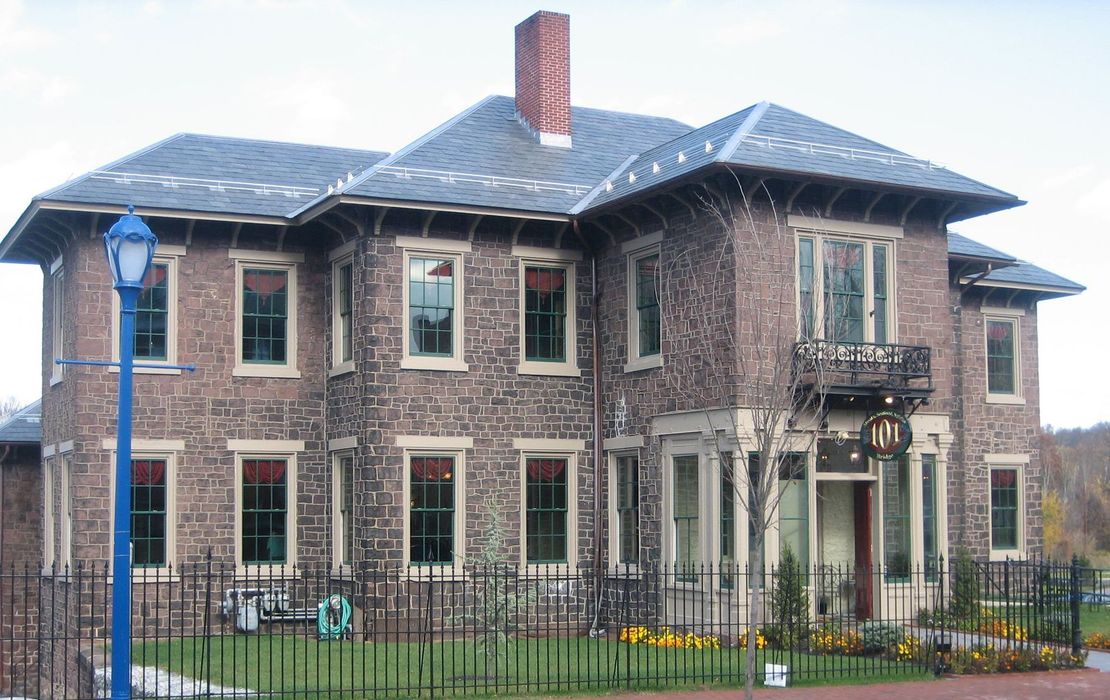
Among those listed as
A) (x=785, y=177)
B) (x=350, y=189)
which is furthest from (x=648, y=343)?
(x=350, y=189)

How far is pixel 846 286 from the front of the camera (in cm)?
2105

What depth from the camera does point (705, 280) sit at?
20.7 meters

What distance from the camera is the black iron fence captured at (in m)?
15.6

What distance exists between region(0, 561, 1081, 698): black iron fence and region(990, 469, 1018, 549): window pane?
7.12 m

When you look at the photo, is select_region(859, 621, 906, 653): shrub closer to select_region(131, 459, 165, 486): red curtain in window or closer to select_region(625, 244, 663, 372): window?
select_region(625, 244, 663, 372): window

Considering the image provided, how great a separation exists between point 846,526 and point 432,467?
22.8 feet

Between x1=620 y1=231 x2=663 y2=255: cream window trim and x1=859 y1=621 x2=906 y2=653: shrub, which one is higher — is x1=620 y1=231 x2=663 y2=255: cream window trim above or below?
above

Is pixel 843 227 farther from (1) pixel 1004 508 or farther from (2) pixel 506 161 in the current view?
(1) pixel 1004 508

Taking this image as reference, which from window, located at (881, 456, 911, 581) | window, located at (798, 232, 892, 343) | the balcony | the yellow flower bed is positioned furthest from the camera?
window, located at (881, 456, 911, 581)

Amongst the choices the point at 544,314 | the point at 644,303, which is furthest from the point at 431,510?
the point at 644,303

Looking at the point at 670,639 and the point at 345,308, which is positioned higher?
the point at 345,308

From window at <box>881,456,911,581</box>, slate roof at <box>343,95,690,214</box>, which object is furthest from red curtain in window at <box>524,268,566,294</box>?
window at <box>881,456,911,581</box>

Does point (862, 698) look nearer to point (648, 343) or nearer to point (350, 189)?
point (648, 343)

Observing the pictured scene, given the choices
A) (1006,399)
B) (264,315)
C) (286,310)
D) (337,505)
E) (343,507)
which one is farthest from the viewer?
(1006,399)
